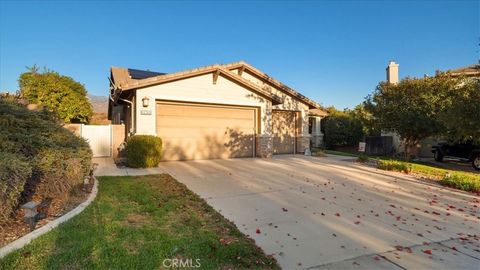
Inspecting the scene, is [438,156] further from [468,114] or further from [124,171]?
[124,171]

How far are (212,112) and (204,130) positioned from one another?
0.90m

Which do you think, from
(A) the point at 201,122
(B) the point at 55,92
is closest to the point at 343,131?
(A) the point at 201,122

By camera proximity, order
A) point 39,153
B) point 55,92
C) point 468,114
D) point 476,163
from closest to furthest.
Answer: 1. point 39,153
2. point 468,114
3. point 476,163
4. point 55,92

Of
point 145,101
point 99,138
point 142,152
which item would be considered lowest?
point 142,152

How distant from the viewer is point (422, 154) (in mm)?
17859

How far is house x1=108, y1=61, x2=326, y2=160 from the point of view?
11.3 meters

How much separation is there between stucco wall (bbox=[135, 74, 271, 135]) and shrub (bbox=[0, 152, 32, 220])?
7.08m

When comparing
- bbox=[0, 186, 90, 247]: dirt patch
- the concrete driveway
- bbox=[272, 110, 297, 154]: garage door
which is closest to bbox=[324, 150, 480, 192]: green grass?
the concrete driveway

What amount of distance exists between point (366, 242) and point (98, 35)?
15439 mm

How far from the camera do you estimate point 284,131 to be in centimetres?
1538

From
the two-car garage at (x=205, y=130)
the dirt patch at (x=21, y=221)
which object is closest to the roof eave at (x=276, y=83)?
the two-car garage at (x=205, y=130)

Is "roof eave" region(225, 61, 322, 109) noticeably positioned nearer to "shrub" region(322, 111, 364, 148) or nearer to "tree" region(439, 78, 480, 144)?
"shrub" region(322, 111, 364, 148)

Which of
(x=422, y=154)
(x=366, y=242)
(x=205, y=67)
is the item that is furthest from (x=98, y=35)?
(x=422, y=154)

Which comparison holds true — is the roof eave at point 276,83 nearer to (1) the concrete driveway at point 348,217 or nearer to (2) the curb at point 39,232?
(1) the concrete driveway at point 348,217
